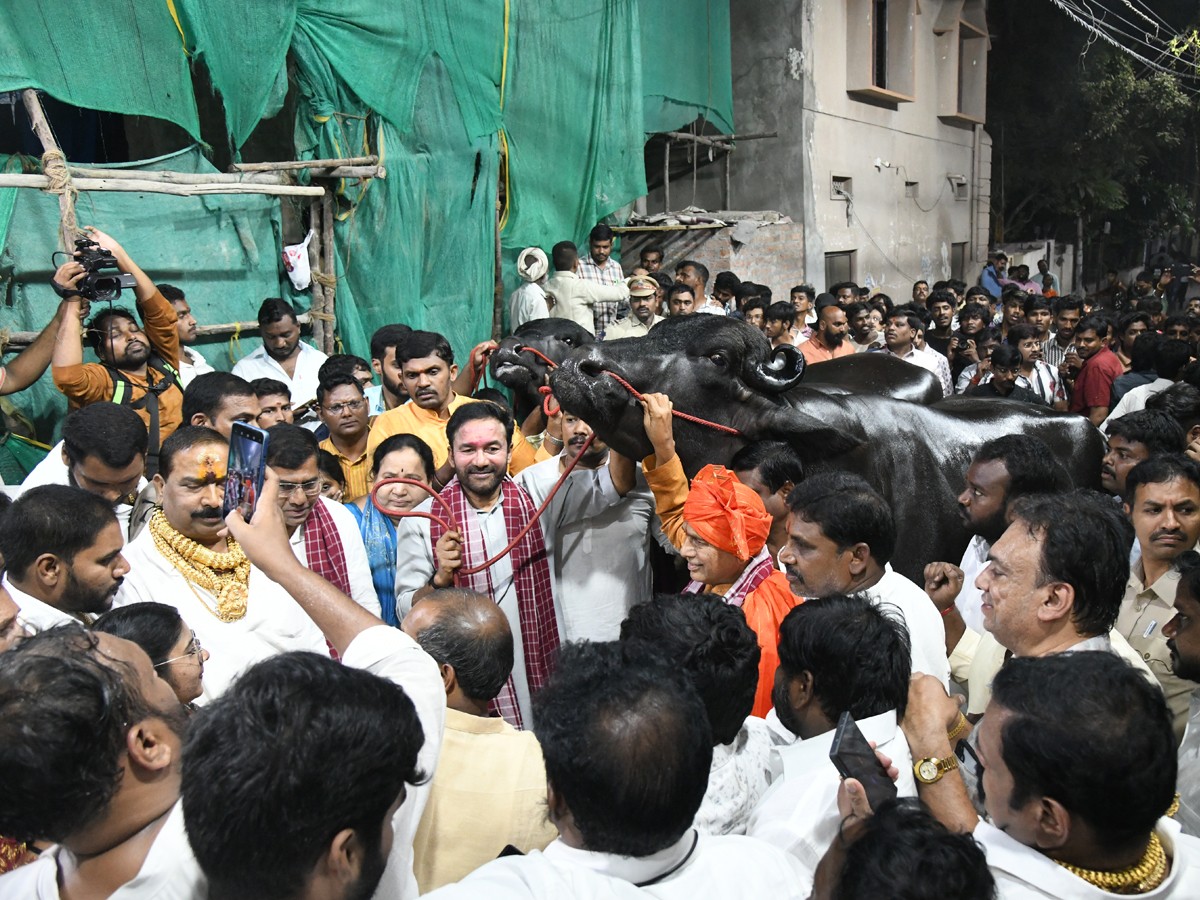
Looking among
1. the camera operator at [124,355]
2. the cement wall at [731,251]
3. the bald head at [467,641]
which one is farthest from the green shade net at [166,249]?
the cement wall at [731,251]

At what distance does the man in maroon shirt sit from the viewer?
8.09 metres

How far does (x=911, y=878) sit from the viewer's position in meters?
1.69

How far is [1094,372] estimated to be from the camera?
8.19 m

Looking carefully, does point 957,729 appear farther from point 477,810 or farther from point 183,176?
point 183,176

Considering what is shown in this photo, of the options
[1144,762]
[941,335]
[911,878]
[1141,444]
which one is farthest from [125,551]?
[941,335]

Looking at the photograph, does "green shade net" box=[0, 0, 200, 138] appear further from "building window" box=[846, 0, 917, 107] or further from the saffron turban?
"building window" box=[846, 0, 917, 107]

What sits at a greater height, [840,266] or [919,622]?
[840,266]

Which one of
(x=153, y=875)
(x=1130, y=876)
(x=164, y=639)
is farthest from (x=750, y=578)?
(x=153, y=875)

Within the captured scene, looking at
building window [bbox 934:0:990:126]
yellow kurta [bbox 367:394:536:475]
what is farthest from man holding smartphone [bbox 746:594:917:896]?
building window [bbox 934:0:990:126]

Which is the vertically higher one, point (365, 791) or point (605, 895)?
point (365, 791)

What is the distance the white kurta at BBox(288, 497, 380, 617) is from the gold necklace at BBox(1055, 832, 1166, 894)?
267 cm

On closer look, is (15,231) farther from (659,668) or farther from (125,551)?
(659,668)

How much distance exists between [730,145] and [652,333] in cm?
1221

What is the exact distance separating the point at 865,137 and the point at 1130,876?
57.3 feet
